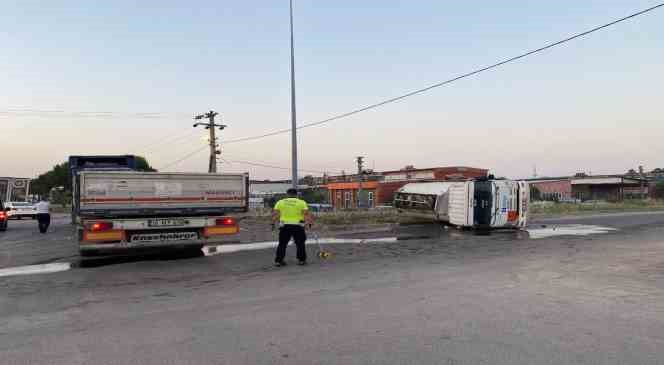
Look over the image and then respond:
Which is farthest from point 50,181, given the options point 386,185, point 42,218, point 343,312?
point 343,312

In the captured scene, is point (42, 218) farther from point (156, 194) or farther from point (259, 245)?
point (156, 194)

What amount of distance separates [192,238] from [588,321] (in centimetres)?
761

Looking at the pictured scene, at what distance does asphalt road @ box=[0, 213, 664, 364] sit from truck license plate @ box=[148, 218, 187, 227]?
31.0 inches

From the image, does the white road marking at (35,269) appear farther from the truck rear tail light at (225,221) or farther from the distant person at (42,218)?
the distant person at (42,218)

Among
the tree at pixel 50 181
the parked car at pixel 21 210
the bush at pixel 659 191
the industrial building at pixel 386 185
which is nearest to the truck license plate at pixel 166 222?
the parked car at pixel 21 210

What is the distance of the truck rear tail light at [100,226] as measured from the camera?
9.21 m

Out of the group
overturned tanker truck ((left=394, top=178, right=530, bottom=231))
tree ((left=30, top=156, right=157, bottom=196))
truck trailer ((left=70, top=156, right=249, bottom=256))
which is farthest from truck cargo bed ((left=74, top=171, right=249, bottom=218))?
tree ((left=30, top=156, right=157, bottom=196))

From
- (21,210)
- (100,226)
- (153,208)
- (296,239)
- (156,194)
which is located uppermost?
(156,194)

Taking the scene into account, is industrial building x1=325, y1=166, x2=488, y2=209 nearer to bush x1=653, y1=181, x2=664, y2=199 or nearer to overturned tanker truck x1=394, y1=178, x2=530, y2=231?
bush x1=653, y1=181, x2=664, y2=199

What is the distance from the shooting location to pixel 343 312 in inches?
210

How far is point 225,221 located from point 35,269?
358 cm

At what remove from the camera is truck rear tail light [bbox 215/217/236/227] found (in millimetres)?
10312

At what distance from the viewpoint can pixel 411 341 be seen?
427 cm

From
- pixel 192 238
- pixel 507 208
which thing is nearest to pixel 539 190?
pixel 507 208
